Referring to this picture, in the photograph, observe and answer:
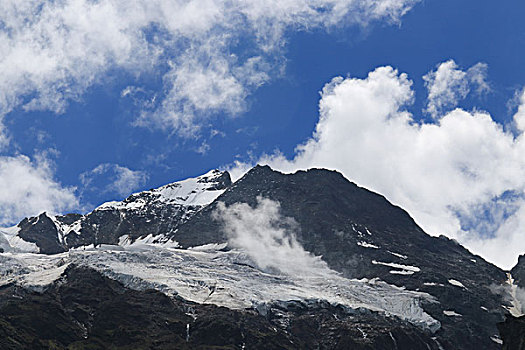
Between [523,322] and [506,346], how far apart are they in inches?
242

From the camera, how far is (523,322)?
5650 inches

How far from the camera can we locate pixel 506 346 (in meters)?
145
